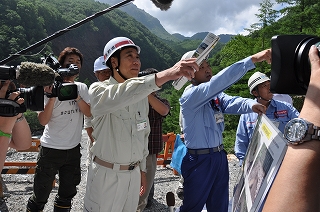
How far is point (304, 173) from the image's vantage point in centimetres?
76

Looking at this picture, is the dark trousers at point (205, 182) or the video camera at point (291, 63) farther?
the dark trousers at point (205, 182)

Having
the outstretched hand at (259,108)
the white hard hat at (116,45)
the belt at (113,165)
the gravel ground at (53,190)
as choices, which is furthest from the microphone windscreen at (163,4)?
the gravel ground at (53,190)

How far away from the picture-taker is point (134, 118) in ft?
8.00

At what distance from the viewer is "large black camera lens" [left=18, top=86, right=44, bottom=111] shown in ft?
6.35

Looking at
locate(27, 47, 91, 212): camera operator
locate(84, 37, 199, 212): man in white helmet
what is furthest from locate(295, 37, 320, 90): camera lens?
locate(27, 47, 91, 212): camera operator

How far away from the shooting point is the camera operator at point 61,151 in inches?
127

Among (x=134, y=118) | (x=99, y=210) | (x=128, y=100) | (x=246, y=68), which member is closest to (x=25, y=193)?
(x=99, y=210)


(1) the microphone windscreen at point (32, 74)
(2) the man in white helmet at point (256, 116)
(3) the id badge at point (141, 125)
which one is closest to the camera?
(1) the microphone windscreen at point (32, 74)

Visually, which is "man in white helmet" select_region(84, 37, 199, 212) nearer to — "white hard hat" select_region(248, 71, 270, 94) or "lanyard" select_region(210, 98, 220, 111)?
"lanyard" select_region(210, 98, 220, 111)

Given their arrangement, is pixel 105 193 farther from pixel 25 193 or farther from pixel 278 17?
pixel 278 17

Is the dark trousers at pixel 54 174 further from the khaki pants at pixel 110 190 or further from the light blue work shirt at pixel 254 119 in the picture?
the light blue work shirt at pixel 254 119

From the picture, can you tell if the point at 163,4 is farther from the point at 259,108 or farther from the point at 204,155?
the point at 204,155

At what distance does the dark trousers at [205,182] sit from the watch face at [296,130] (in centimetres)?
212

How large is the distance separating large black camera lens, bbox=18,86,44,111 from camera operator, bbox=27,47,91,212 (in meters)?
1.12
